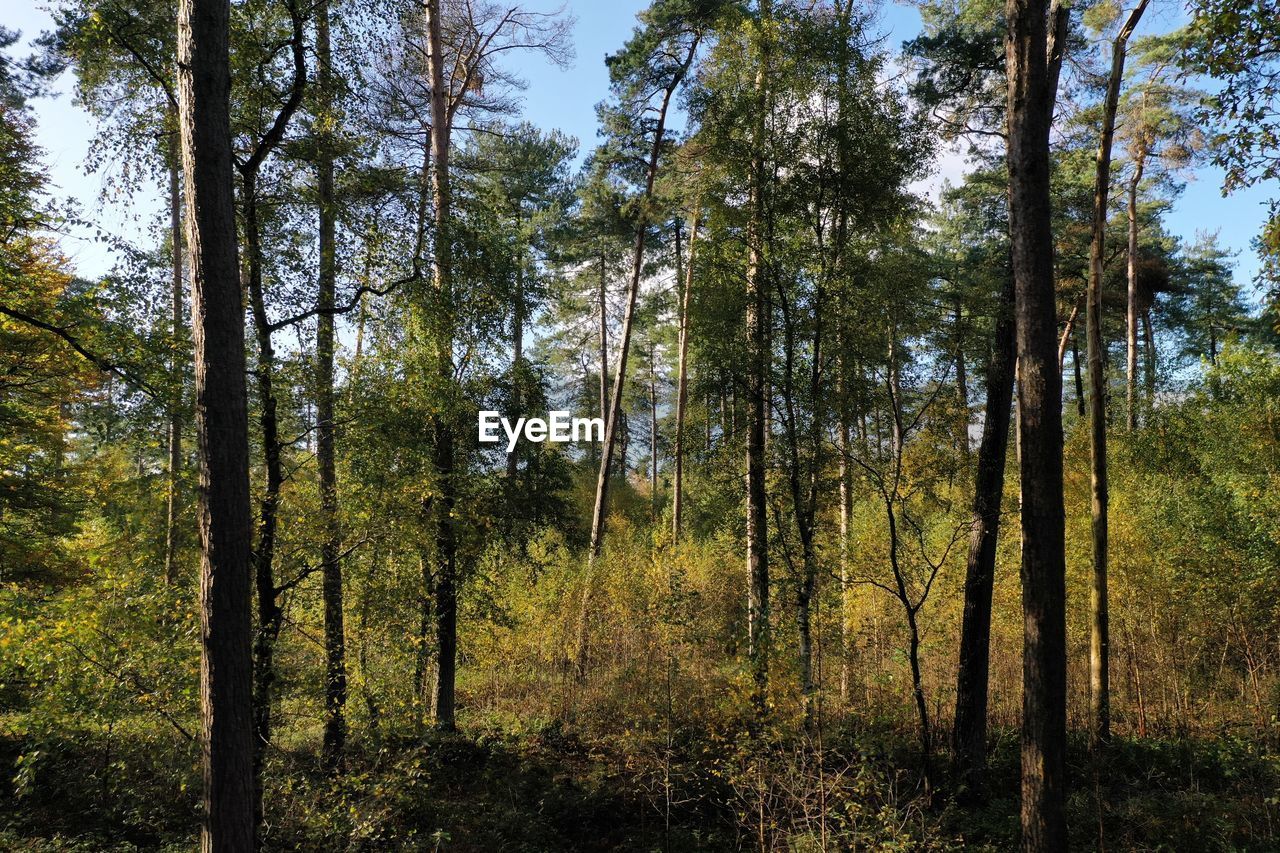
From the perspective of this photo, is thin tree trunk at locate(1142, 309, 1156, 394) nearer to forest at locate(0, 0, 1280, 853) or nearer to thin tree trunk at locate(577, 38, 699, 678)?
Answer: forest at locate(0, 0, 1280, 853)

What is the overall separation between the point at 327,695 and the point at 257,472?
2.38 meters

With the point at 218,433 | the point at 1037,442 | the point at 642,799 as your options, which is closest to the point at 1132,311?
the point at 1037,442

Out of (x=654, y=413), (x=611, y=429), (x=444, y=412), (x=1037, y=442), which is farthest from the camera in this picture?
(x=654, y=413)

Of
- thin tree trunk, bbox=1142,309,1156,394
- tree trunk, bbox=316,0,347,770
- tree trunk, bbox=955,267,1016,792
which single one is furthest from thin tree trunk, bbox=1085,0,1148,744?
thin tree trunk, bbox=1142,309,1156,394

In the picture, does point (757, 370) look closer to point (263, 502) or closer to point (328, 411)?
point (328, 411)

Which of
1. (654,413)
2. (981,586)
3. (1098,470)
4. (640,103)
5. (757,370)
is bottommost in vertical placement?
(981,586)

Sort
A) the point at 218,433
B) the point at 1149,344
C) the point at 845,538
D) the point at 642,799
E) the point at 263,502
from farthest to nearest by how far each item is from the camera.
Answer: the point at 1149,344 < the point at 845,538 < the point at 642,799 < the point at 263,502 < the point at 218,433

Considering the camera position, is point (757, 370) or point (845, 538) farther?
point (845, 538)

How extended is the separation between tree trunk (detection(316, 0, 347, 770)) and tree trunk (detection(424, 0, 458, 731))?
3.69ft

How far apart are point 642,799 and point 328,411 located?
619 centimetres

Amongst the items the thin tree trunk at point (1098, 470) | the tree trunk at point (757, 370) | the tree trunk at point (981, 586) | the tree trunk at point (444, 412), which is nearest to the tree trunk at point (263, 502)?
the tree trunk at point (444, 412)

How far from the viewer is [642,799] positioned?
817 centimetres

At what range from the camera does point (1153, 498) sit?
10797mm

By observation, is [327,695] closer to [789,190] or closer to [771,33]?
[789,190]
